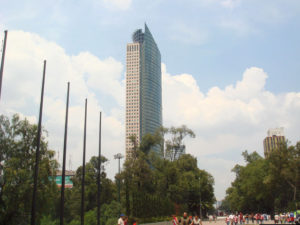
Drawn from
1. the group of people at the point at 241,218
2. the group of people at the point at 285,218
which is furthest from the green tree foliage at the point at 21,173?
the group of people at the point at 285,218

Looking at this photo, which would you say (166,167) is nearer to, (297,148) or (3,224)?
(297,148)

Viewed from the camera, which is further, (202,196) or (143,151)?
(202,196)

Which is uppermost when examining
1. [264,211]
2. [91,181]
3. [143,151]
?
[143,151]

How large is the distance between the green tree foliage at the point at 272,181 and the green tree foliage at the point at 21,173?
3816 cm

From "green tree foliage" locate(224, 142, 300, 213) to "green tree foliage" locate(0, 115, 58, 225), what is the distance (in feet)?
125

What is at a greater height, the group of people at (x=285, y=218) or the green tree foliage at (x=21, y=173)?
the green tree foliage at (x=21, y=173)

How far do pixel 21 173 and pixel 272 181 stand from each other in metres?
44.8

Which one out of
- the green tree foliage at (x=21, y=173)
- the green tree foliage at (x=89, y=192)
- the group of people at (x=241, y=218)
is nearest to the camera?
the green tree foliage at (x=21, y=173)

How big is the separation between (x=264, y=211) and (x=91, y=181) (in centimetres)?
5447

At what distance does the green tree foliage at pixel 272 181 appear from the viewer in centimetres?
5553

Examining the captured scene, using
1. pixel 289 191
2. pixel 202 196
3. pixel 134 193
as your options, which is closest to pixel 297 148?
pixel 289 191

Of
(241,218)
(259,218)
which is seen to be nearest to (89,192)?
(241,218)

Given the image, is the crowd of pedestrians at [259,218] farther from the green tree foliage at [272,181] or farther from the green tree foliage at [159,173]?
the green tree foliage at [159,173]

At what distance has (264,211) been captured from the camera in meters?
98.2
